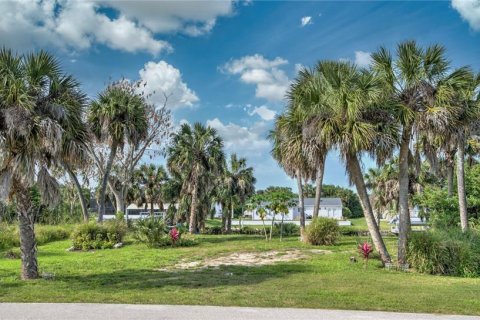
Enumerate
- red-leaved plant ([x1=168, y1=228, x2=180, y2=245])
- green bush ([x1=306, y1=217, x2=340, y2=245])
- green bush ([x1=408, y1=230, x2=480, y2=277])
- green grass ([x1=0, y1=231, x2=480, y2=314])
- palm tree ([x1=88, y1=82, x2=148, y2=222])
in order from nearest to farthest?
green grass ([x1=0, y1=231, x2=480, y2=314]), green bush ([x1=408, y1=230, x2=480, y2=277]), red-leaved plant ([x1=168, y1=228, x2=180, y2=245]), green bush ([x1=306, y1=217, x2=340, y2=245]), palm tree ([x1=88, y1=82, x2=148, y2=222])

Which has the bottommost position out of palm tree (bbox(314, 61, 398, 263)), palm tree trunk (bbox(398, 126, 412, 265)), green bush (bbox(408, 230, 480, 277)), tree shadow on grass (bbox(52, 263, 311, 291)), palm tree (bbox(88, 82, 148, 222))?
tree shadow on grass (bbox(52, 263, 311, 291))

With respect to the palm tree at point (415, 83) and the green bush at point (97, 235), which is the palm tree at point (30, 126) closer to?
the palm tree at point (415, 83)

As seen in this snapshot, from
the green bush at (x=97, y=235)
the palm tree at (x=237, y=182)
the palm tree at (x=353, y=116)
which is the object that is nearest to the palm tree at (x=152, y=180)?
the palm tree at (x=237, y=182)

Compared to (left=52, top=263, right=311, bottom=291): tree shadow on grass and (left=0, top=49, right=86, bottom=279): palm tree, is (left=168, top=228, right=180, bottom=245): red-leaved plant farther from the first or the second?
(left=0, top=49, right=86, bottom=279): palm tree

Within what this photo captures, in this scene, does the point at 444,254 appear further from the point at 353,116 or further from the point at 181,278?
the point at 181,278

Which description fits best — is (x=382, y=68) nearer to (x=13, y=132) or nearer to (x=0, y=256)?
(x=13, y=132)

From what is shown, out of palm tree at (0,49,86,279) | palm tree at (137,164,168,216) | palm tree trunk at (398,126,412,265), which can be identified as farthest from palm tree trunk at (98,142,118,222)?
palm tree at (137,164,168,216)

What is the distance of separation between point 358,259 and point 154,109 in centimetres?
2188

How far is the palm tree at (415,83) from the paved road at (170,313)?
8.47 metres

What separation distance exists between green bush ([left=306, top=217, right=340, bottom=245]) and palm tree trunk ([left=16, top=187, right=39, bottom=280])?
15.7m

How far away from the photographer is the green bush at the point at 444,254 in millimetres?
15055

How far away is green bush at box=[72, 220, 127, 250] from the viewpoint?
957 inches

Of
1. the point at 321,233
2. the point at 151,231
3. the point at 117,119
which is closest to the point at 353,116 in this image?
the point at 321,233

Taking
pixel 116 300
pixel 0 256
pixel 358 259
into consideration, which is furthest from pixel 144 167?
pixel 116 300
